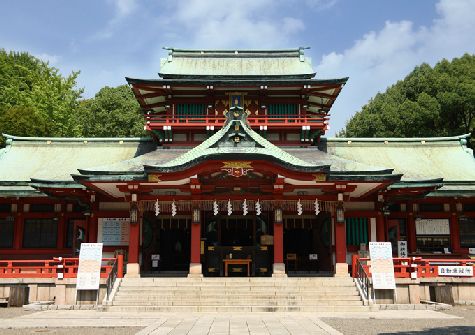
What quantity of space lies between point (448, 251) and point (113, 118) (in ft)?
133

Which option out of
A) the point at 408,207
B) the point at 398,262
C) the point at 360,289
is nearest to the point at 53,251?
the point at 360,289

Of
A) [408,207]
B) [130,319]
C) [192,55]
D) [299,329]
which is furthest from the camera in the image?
[192,55]

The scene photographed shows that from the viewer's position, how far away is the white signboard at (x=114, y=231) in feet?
77.9

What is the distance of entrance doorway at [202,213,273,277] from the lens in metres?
23.3

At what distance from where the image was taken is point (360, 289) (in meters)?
19.2

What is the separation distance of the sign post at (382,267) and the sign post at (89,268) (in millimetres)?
11115

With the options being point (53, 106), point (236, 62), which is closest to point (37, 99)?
point (53, 106)

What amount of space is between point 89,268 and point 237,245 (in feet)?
28.0

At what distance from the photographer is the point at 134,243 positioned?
69.6 feet

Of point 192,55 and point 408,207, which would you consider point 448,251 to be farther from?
point 192,55

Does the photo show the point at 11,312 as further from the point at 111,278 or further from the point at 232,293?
the point at 232,293

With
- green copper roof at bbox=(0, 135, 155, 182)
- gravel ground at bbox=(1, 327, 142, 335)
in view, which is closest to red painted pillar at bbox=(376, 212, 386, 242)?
green copper roof at bbox=(0, 135, 155, 182)

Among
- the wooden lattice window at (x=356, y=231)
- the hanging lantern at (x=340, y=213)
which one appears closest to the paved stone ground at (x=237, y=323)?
the hanging lantern at (x=340, y=213)

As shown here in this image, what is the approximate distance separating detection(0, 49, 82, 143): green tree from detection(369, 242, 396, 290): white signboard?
1337 inches
